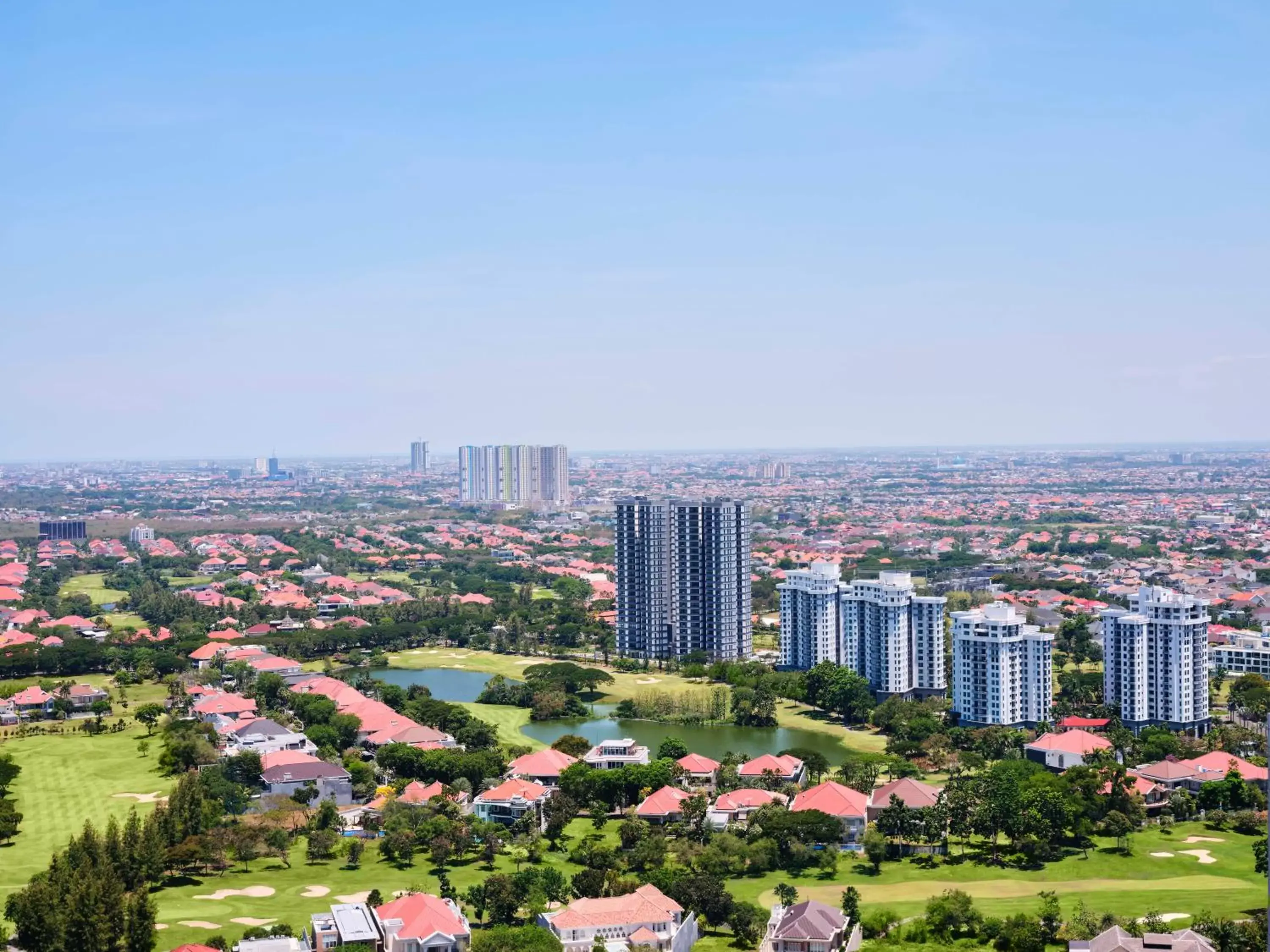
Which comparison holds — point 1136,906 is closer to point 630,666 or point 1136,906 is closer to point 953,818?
point 953,818

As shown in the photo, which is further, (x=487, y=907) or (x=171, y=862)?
(x=171, y=862)

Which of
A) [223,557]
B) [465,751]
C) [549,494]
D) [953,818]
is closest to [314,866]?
[465,751]

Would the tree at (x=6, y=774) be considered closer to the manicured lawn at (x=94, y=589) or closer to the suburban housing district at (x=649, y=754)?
the suburban housing district at (x=649, y=754)

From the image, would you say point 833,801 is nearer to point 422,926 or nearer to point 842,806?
point 842,806

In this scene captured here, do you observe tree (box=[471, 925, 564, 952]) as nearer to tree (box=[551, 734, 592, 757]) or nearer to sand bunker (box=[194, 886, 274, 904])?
sand bunker (box=[194, 886, 274, 904])

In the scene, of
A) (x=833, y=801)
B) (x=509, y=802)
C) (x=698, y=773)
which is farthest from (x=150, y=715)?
(x=833, y=801)
